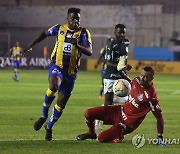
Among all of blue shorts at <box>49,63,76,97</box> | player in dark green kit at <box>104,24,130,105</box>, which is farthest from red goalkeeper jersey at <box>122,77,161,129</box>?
player in dark green kit at <box>104,24,130,105</box>

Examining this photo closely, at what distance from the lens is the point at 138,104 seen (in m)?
12.0

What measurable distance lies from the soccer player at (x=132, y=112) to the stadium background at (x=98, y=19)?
45.1 meters

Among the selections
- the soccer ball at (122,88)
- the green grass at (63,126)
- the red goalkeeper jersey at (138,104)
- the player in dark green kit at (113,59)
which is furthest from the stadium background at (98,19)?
the red goalkeeper jersey at (138,104)

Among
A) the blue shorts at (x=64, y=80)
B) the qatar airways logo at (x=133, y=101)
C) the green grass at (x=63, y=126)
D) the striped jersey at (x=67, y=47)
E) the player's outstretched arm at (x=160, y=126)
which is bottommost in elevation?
the green grass at (x=63, y=126)

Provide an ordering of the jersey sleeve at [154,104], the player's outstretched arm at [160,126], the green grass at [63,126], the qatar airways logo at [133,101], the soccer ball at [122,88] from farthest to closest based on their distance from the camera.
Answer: the soccer ball at [122,88] < the qatar airways logo at [133,101] < the jersey sleeve at [154,104] < the player's outstretched arm at [160,126] < the green grass at [63,126]

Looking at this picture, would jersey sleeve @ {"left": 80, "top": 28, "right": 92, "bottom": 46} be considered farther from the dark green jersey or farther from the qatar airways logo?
the dark green jersey

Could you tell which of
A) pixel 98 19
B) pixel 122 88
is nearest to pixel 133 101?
pixel 122 88

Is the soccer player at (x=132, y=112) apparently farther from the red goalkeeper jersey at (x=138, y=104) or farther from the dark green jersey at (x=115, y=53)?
the dark green jersey at (x=115, y=53)

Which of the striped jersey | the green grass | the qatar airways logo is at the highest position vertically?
the striped jersey

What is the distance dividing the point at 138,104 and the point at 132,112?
27cm

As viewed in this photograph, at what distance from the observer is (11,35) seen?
2406 inches

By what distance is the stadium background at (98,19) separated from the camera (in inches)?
2349

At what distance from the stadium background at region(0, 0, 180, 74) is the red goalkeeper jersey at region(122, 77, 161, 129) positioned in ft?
149

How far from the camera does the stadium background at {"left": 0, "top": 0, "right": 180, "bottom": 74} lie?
196 feet
